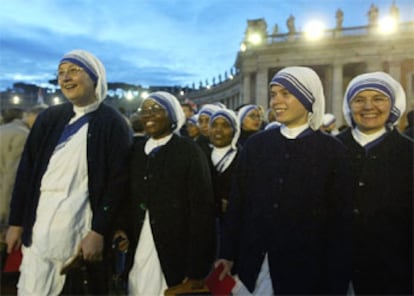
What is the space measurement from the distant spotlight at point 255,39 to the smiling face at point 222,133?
3739 centimetres

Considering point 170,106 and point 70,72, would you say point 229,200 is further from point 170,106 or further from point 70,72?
point 70,72

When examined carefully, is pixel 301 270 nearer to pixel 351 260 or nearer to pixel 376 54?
pixel 351 260

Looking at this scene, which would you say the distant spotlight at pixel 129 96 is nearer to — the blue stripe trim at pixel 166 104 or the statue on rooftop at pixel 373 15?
the statue on rooftop at pixel 373 15

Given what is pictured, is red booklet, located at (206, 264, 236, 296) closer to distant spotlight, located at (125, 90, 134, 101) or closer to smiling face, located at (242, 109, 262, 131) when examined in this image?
smiling face, located at (242, 109, 262, 131)

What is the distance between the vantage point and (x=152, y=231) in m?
3.46

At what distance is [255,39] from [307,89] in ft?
133

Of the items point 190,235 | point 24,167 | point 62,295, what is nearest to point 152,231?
point 190,235

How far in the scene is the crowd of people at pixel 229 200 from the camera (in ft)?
9.59

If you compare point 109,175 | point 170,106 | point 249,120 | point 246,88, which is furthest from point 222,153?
point 246,88

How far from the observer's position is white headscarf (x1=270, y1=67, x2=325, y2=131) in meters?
3.05

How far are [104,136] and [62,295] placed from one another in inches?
49.7

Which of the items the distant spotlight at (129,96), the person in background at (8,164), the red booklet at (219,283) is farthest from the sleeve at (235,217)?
the distant spotlight at (129,96)

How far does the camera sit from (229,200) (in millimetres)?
3369

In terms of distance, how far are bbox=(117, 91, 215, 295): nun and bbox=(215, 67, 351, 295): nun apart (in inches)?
16.5
